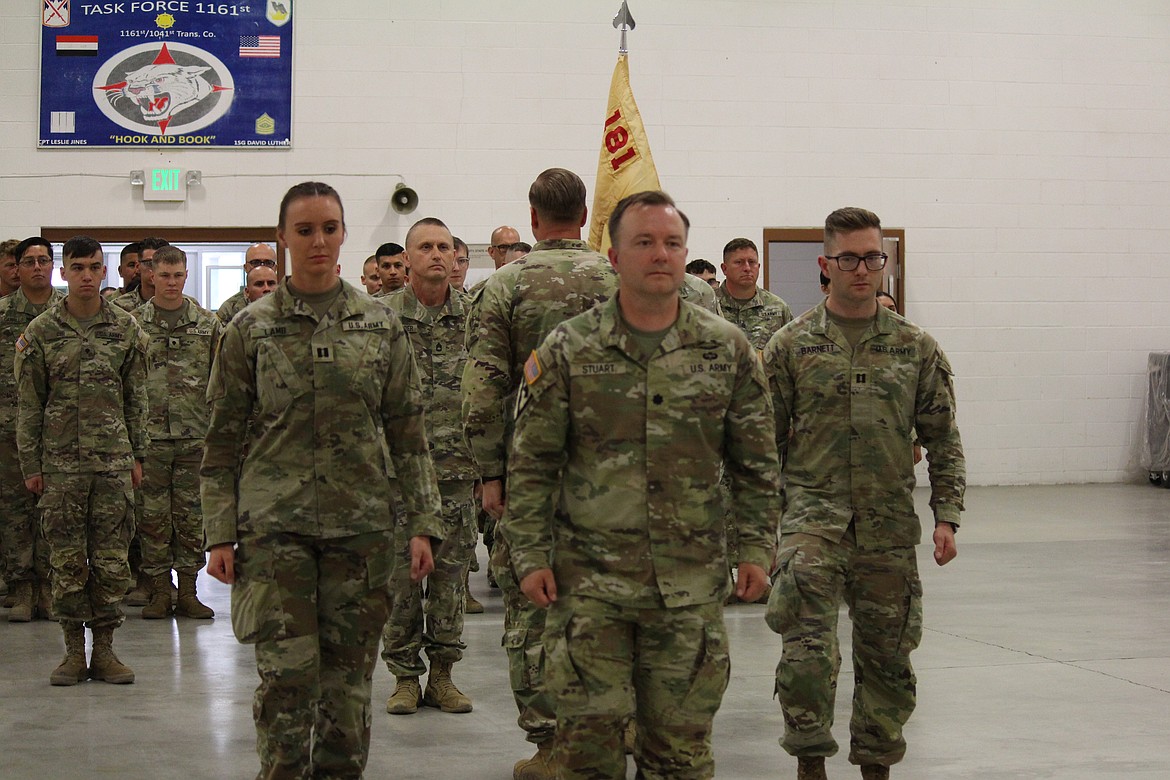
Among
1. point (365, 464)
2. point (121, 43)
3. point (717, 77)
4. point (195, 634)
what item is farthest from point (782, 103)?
point (365, 464)

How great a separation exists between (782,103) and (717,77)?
28.2 inches

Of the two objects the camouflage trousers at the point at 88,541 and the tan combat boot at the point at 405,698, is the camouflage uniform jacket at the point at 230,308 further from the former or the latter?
the tan combat boot at the point at 405,698

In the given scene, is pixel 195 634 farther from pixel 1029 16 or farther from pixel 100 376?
pixel 1029 16

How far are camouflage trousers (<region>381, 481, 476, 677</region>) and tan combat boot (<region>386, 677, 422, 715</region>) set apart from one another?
37 millimetres

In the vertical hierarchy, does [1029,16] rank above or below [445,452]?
above

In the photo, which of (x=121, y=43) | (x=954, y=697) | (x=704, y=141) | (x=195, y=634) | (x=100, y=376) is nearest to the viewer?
(x=954, y=697)

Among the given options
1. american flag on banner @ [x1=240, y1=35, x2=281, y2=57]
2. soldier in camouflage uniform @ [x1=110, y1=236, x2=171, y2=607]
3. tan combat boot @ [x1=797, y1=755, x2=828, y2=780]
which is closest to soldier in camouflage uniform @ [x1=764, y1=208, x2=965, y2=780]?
tan combat boot @ [x1=797, y1=755, x2=828, y2=780]

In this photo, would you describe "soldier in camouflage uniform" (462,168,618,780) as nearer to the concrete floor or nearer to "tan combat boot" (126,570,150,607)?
the concrete floor

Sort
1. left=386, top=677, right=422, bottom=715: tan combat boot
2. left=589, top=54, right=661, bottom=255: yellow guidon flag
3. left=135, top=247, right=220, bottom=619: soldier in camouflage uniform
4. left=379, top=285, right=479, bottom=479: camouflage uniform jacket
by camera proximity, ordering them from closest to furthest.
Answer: left=386, top=677, right=422, bottom=715: tan combat boot < left=379, top=285, right=479, bottom=479: camouflage uniform jacket < left=135, top=247, right=220, bottom=619: soldier in camouflage uniform < left=589, top=54, right=661, bottom=255: yellow guidon flag

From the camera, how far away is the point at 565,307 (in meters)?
3.69

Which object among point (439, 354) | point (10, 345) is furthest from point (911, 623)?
point (10, 345)

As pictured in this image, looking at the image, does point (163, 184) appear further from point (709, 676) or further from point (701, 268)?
point (709, 676)

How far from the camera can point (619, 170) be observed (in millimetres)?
7312

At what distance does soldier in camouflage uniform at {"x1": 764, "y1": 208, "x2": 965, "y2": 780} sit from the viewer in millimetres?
3508
